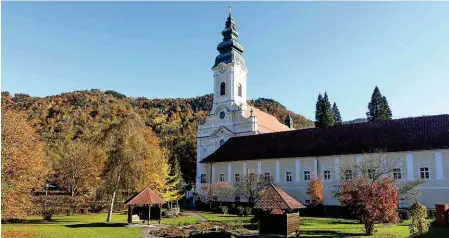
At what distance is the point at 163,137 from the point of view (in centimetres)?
7794

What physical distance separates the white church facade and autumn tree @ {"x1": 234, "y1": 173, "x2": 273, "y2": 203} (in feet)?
8.12

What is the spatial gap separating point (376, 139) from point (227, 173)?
16.9 m

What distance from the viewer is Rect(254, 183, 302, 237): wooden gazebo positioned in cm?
1861

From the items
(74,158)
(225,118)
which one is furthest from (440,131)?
(74,158)

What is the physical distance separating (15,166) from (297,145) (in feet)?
89.7

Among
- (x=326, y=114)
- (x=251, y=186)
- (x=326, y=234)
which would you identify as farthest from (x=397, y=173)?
(x=326, y=114)

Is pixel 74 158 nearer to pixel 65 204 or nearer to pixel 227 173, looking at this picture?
pixel 65 204

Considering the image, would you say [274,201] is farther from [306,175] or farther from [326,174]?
[306,175]

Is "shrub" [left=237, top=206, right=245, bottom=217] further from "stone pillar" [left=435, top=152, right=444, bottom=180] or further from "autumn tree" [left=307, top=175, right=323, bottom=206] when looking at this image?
"stone pillar" [left=435, top=152, right=444, bottom=180]

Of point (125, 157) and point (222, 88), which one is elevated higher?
point (222, 88)

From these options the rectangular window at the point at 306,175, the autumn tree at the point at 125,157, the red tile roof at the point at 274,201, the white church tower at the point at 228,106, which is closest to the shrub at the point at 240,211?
the rectangular window at the point at 306,175

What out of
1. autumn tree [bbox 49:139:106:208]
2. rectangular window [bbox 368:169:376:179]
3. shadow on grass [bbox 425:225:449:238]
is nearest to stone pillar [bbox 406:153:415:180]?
rectangular window [bbox 368:169:376:179]

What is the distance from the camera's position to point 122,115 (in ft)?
247

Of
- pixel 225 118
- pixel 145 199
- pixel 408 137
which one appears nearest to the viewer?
pixel 145 199
